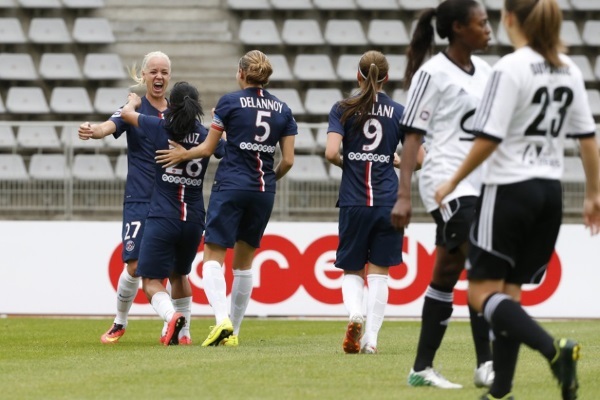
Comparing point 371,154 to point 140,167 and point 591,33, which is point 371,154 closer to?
point 140,167

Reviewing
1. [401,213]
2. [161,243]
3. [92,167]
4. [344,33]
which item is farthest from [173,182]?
[344,33]

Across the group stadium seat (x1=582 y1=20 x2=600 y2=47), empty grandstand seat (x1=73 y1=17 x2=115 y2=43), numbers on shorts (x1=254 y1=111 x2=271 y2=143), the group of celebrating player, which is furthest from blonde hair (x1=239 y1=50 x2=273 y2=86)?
stadium seat (x1=582 y1=20 x2=600 y2=47)

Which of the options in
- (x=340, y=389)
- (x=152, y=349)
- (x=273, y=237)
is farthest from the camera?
(x=273, y=237)

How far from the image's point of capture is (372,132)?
8.77 metres

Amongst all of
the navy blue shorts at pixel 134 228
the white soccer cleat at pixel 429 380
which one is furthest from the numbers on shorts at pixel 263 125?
the white soccer cleat at pixel 429 380

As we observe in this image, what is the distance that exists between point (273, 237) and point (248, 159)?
18.3 ft

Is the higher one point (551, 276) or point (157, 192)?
point (157, 192)

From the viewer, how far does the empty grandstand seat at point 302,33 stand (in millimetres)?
20891

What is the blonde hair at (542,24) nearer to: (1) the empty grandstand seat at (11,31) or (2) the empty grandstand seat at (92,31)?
(2) the empty grandstand seat at (92,31)

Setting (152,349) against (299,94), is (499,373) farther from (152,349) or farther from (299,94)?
(299,94)

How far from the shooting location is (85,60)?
2094 cm

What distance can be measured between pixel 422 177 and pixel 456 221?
301mm

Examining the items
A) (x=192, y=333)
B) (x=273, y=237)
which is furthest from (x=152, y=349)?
(x=273, y=237)

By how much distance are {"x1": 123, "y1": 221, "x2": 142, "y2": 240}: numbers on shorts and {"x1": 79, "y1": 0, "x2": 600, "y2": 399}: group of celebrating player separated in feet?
0.05
